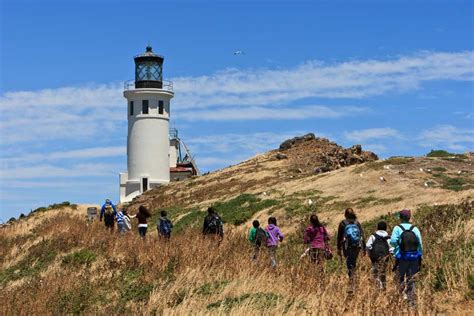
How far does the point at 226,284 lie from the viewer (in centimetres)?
1170

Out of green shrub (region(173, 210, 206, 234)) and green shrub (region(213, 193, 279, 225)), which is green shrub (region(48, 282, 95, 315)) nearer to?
green shrub (region(213, 193, 279, 225))

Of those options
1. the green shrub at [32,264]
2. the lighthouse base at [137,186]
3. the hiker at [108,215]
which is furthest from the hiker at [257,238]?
the lighthouse base at [137,186]

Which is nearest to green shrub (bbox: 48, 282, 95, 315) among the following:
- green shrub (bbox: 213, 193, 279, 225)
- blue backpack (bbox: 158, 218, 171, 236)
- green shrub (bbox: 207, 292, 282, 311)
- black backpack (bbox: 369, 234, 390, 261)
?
green shrub (bbox: 207, 292, 282, 311)

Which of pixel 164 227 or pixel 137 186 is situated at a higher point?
pixel 137 186

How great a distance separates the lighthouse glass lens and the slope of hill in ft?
82.3

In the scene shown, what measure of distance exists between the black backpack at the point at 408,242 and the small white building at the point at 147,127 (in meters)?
50.2

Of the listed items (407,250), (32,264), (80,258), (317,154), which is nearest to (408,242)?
(407,250)

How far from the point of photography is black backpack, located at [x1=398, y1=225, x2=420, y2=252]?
1153 cm

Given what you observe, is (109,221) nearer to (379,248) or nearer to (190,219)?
(190,219)

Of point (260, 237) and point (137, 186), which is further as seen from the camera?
point (137, 186)

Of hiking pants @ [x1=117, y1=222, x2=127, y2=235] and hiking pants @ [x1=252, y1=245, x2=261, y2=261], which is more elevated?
hiking pants @ [x1=117, y1=222, x2=127, y2=235]

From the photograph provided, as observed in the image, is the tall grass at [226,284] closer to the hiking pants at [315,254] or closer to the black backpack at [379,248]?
the hiking pants at [315,254]

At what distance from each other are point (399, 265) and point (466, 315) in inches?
65.5

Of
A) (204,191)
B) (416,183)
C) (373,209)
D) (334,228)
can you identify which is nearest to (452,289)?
(334,228)
